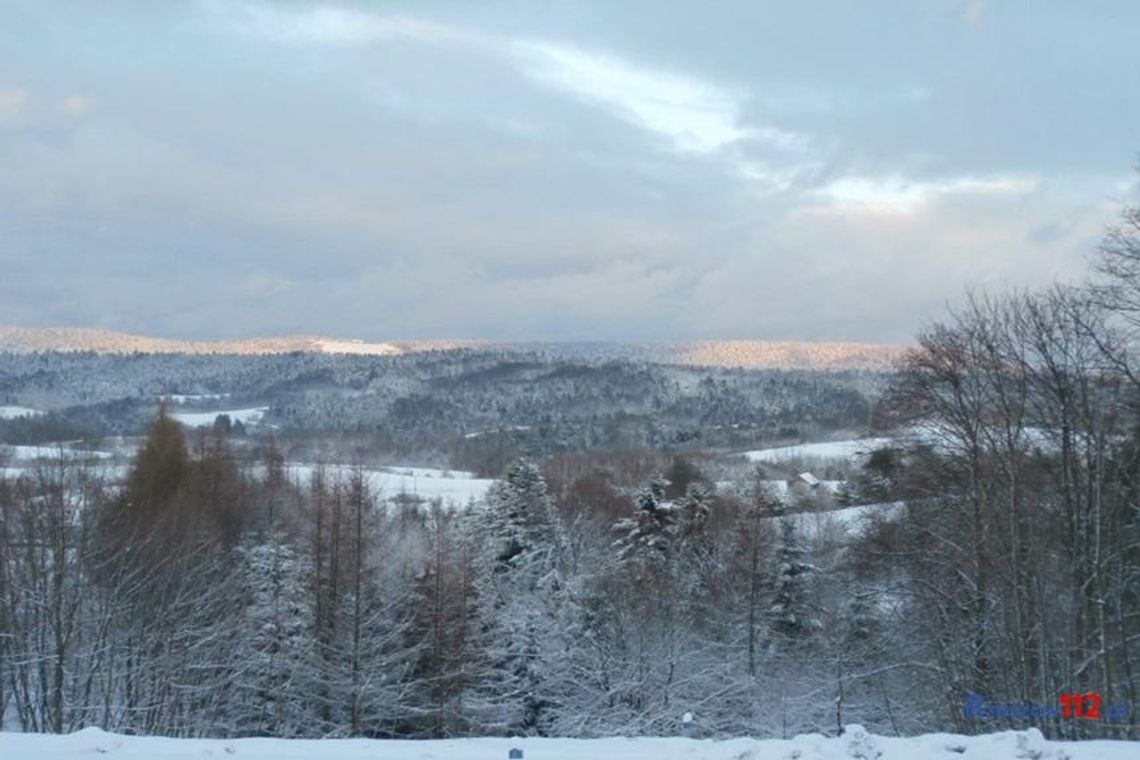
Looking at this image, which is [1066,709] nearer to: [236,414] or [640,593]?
[640,593]

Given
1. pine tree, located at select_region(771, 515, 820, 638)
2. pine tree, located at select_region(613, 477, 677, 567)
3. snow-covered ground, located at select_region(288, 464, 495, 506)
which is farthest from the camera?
snow-covered ground, located at select_region(288, 464, 495, 506)

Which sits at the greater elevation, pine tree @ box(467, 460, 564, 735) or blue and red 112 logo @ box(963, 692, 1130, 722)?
blue and red 112 logo @ box(963, 692, 1130, 722)

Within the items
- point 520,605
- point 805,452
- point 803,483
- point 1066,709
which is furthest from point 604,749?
point 805,452

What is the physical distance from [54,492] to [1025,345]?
69.2 feet

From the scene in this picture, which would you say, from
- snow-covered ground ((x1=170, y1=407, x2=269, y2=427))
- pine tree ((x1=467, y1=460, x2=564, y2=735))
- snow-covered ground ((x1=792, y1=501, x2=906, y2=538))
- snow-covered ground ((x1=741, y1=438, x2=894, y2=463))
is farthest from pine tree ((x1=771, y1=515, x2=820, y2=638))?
snow-covered ground ((x1=170, y1=407, x2=269, y2=427))

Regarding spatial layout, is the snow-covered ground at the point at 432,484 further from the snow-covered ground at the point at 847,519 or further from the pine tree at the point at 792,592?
the pine tree at the point at 792,592

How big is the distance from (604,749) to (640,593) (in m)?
21.9

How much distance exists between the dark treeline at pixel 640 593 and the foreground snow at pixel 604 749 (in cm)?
506

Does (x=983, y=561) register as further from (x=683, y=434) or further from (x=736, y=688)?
(x=683, y=434)

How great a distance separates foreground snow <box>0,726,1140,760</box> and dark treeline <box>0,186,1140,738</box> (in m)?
5.06

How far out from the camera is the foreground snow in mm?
7621

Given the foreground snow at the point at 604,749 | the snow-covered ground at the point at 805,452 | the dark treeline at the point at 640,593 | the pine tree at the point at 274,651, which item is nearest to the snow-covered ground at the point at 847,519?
the dark treeline at the point at 640,593

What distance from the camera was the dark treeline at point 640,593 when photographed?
15.5 meters

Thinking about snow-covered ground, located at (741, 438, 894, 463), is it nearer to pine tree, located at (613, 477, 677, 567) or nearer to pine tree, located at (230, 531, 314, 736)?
pine tree, located at (613, 477, 677, 567)
